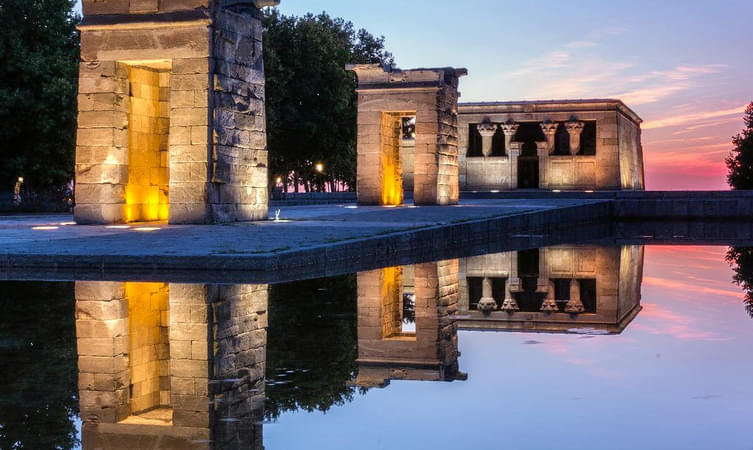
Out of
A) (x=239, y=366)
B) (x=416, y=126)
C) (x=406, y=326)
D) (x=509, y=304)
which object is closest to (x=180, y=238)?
(x=509, y=304)

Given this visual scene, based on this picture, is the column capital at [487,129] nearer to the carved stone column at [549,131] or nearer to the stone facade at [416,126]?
the carved stone column at [549,131]

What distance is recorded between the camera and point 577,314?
8.67 metres

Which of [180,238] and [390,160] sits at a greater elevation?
[390,160]

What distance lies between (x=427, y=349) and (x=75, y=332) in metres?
2.51

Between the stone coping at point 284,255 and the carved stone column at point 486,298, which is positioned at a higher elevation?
the stone coping at point 284,255

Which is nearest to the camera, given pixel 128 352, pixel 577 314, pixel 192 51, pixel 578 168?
pixel 128 352

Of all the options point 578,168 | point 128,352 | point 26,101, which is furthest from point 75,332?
point 578,168

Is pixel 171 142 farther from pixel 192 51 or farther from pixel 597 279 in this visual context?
pixel 597 279

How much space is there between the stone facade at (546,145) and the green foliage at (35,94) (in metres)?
19.9

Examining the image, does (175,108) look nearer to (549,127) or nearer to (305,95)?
(305,95)

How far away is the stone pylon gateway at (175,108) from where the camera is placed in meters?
17.5

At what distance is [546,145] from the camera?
4738 cm

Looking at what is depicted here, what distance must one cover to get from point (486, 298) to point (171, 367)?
483cm

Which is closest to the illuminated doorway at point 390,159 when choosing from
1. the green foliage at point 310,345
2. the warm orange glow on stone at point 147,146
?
the warm orange glow on stone at point 147,146
